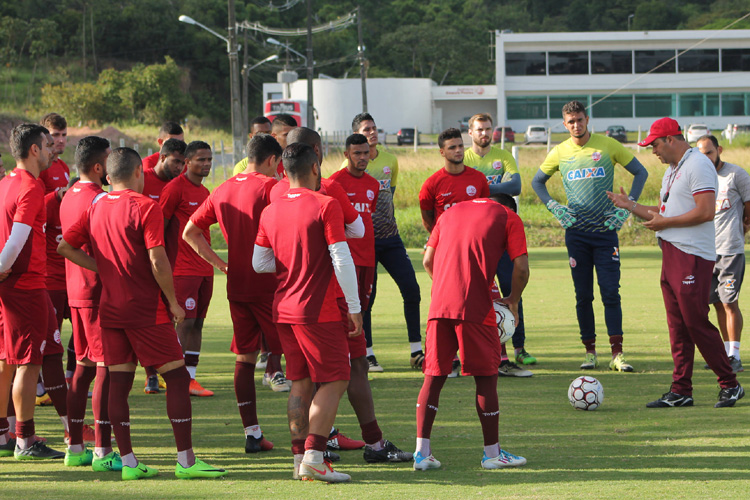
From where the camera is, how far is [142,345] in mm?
5547

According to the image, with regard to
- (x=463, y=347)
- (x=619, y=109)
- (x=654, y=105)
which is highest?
(x=654, y=105)

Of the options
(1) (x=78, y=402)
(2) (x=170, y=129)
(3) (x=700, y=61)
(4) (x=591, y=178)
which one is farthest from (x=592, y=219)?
(3) (x=700, y=61)

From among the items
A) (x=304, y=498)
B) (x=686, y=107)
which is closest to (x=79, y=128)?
(x=686, y=107)

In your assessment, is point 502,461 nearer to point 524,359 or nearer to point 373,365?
point 373,365

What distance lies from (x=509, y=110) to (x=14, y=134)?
243 feet

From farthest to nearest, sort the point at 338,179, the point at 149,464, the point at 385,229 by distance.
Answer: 1. the point at 385,229
2. the point at 338,179
3. the point at 149,464

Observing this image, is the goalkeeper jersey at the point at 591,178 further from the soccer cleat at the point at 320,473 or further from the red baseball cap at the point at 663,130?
the soccer cleat at the point at 320,473

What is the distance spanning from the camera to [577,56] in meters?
76.4

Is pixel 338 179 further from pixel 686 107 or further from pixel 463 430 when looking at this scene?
pixel 686 107

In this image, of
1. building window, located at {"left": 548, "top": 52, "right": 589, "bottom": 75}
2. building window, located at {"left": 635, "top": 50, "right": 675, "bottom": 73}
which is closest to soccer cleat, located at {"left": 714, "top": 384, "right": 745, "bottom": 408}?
building window, located at {"left": 548, "top": 52, "right": 589, "bottom": 75}

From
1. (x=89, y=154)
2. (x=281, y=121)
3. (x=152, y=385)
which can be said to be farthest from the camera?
(x=281, y=121)

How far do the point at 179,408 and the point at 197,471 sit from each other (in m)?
0.43

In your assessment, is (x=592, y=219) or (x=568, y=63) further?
(x=568, y=63)

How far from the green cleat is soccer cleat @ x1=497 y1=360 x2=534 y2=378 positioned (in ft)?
13.1
